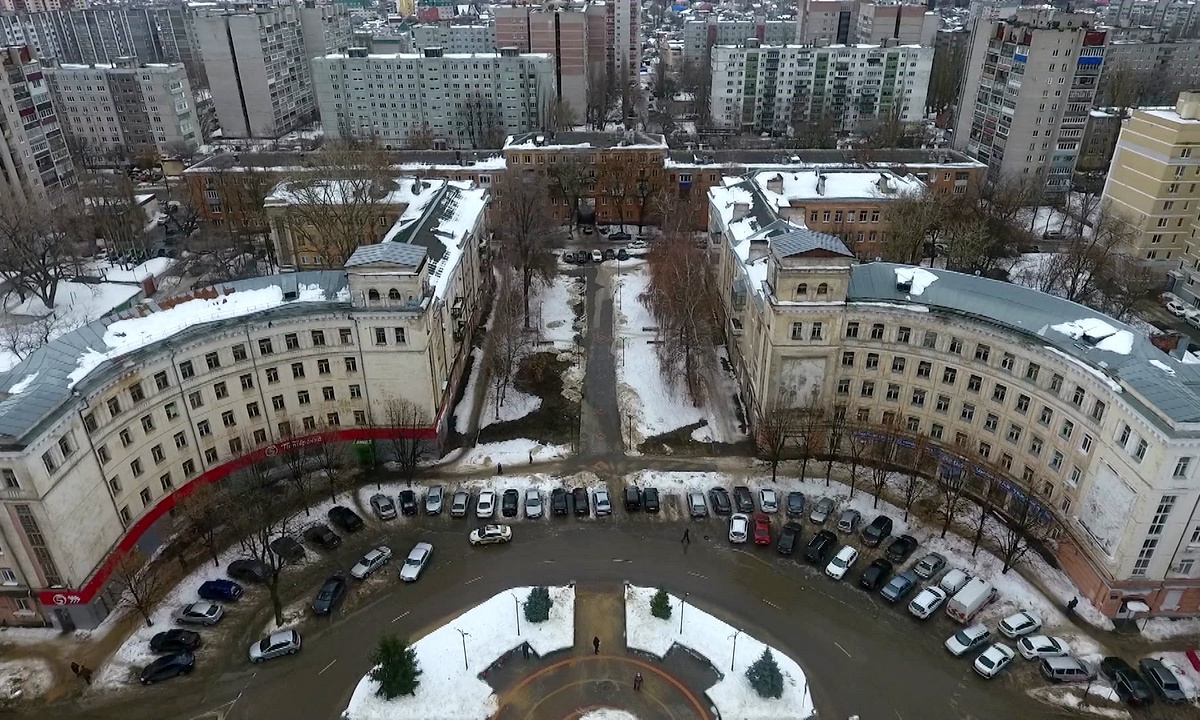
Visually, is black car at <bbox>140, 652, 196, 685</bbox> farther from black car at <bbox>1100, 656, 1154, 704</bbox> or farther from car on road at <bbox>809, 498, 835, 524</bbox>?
black car at <bbox>1100, 656, 1154, 704</bbox>

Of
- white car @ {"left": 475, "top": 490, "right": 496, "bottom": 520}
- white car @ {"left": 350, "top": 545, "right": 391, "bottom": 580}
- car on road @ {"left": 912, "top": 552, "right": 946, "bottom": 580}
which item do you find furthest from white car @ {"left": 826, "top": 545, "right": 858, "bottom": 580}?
white car @ {"left": 350, "top": 545, "right": 391, "bottom": 580}

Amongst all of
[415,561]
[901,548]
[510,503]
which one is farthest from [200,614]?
[901,548]

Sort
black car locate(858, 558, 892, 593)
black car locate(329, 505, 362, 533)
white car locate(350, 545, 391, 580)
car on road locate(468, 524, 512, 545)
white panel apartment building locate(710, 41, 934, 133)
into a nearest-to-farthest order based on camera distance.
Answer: black car locate(858, 558, 892, 593) → white car locate(350, 545, 391, 580) → car on road locate(468, 524, 512, 545) → black car locate(329, 505, 362, 533) → white panel apartment building locate(710, 41, 934, 133)

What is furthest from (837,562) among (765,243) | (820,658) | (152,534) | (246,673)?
(152,534)

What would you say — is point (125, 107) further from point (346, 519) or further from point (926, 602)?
point (926, 602)

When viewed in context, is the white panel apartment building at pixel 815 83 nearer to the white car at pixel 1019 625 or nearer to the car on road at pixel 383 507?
the car on road at pixel 383 507

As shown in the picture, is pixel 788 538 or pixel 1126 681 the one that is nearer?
pixel 1126 681

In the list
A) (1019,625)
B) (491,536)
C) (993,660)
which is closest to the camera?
(993,660)
